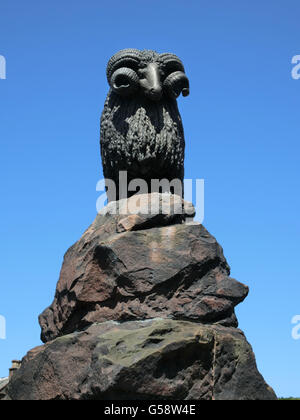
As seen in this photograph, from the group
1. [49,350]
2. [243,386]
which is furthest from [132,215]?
[243,386]

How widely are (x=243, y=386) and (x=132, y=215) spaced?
2.18 metres

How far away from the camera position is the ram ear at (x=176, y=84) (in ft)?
25.1

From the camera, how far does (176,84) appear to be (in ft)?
25.2

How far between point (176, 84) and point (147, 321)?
3032 millimetres

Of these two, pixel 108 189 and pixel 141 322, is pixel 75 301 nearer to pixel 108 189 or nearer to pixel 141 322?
pixel 141 322

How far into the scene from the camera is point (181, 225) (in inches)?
271

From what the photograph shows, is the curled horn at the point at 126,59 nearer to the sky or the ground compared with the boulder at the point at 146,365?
nearer to the sky

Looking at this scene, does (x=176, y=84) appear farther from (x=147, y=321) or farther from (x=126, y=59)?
(x=147, y=321)

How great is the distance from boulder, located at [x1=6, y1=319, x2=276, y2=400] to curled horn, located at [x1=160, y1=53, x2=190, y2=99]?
118 inches

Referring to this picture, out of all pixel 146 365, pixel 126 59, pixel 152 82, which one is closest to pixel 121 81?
pixel 126 59

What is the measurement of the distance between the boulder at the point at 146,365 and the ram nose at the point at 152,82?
9.20ft

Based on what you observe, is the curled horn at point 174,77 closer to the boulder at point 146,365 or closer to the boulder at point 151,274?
the boulder at point 151,274

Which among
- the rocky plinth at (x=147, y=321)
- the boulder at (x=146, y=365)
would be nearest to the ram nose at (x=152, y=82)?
the rocky plinth at (x=147, y=321)

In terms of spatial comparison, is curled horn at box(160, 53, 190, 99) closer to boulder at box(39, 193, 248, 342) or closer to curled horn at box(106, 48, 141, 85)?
curled horn at box(106, 48, 141, 85)
